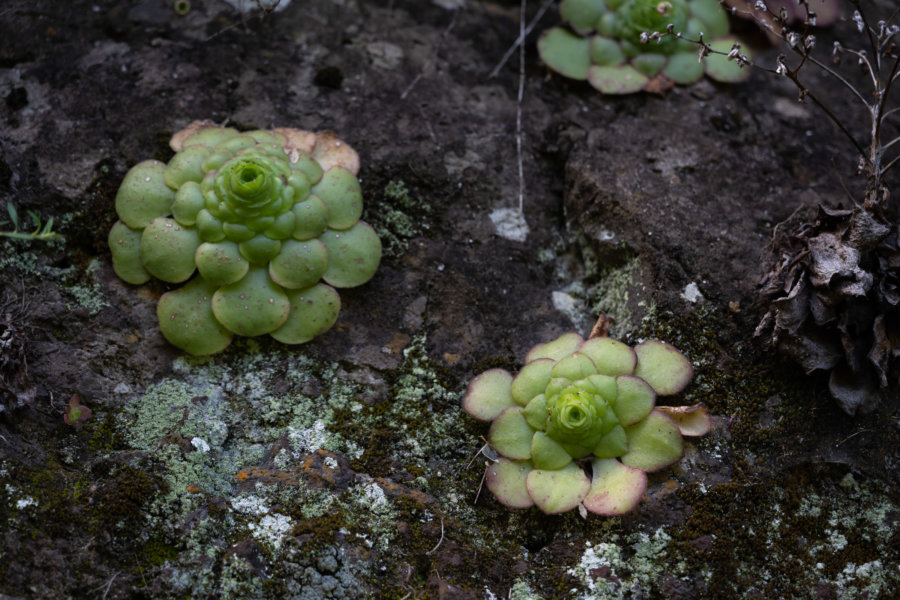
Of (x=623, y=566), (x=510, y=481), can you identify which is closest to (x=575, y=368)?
(x=510, y=481)

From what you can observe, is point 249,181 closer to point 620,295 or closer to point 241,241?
point 241,241

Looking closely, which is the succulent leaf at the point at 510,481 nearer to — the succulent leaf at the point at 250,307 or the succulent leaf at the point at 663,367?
the succulent leaf at the point at 663,367

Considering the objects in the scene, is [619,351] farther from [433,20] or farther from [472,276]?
[433,20]

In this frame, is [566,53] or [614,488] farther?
[566,53]

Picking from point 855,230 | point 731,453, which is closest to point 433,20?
point 855,230

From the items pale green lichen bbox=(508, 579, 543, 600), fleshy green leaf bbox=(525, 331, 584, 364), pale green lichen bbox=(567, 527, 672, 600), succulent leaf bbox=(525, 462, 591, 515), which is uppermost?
fleshy green leaf bbox=(525, 331, 584, 364)

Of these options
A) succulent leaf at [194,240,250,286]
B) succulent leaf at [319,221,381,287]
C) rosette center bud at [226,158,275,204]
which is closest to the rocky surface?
succulent leaf at [319,221,381,287]

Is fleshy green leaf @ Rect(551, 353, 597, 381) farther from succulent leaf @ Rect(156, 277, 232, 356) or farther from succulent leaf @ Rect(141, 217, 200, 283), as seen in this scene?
succulent leaf @ Rect(141, 217, 200, 283)
